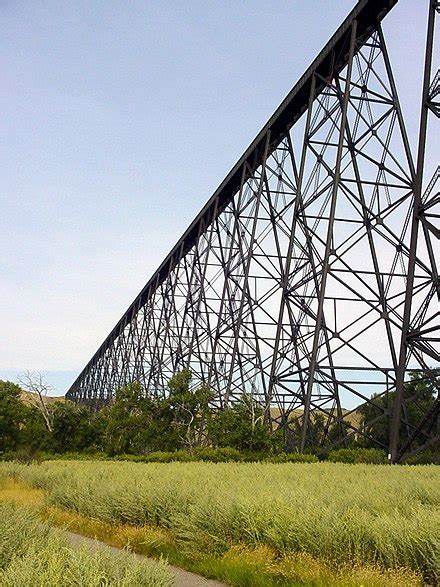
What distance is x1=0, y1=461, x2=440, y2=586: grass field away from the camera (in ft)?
18.5

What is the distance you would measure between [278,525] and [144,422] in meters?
27.8

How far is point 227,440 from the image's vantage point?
25.4 meters

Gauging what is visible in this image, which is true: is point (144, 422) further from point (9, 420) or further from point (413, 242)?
point (413, 242)

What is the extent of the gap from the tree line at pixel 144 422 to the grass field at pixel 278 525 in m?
16.3

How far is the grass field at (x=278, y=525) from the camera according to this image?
564cm

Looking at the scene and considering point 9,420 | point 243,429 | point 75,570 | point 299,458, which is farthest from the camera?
point 9,420

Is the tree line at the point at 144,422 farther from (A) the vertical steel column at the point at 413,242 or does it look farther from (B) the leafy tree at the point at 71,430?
(A) the vertical steel column at the point at 413,242

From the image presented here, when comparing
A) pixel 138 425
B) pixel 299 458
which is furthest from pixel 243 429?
pixel 138 425

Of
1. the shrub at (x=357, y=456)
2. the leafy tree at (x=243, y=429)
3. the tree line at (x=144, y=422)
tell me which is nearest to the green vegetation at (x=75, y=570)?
the shrub at (x=357, y=456)

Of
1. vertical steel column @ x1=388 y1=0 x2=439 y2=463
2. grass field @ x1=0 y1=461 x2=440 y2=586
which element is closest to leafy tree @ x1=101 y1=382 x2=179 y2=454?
vertical steel column @ x1=388 y1=0 x2=439 y2=463

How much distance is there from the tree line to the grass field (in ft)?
53.5

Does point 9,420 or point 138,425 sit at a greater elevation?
point 138,425

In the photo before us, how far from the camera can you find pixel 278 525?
6664 mm

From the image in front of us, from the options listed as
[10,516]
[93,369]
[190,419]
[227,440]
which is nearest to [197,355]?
[190,419]
